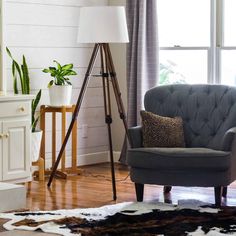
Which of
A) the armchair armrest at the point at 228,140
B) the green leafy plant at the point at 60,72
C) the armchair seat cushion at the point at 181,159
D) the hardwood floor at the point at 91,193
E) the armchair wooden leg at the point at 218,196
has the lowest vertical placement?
the hardwood floor at the point at 91,193

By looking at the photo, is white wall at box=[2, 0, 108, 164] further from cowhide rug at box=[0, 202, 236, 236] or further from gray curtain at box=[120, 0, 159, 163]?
cowhide rug at box=[0, 202, 236, 236]

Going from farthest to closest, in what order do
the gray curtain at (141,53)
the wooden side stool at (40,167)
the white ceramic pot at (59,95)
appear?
the gray curtain at (141,53) < the white ceramic pot at (59,95) < the wooden side stool at (40,167)

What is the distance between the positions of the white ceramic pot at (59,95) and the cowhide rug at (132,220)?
1840mm

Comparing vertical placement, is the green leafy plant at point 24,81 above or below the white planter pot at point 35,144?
above

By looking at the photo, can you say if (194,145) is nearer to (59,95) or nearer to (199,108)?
(199,108)

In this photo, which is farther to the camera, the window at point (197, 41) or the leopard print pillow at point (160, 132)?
the window at point (197, 41)

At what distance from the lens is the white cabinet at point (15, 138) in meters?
6.16

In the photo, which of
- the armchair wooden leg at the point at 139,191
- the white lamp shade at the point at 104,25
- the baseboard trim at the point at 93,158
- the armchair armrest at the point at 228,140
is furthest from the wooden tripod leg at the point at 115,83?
the baseboard trim at the point at 93,158

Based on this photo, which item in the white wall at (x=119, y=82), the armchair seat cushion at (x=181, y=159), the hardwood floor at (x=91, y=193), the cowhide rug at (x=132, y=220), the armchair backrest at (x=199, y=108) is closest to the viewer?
the cowhide rug at (x=132, y=220)

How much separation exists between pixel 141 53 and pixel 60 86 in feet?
3.29

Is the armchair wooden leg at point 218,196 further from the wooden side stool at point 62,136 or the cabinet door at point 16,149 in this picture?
the wooden side stool at point 62,136

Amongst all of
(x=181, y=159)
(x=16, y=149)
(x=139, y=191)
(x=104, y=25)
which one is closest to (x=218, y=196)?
(x=181, y=159)

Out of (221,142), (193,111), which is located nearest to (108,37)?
(193,111)

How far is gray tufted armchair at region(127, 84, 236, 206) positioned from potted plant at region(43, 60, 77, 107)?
113cm
